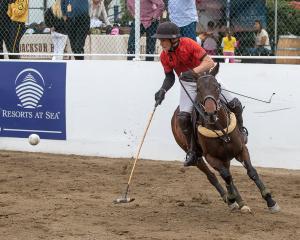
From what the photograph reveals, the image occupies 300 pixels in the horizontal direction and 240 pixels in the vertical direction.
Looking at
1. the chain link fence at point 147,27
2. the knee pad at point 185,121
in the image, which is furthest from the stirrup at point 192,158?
the chain link fence at point 147,27

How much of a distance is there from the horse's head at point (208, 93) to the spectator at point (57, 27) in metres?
6.08

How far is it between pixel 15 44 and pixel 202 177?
485 cm

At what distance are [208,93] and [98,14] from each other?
603 cm

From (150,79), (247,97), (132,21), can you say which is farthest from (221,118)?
(132,21)

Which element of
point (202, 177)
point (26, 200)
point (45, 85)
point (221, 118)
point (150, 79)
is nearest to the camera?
point (221, 118)

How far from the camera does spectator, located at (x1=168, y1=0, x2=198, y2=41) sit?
13.1m

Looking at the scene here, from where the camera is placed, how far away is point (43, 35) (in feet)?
48.4

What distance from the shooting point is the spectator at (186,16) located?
13109mm

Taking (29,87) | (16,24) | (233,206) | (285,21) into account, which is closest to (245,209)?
(233,206)

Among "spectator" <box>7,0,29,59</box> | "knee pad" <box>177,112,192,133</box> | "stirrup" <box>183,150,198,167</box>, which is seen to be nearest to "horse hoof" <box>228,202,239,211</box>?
"stirrup" <box>183,150,198,167</box>

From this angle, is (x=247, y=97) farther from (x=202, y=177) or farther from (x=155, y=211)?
(x=155, y=211)

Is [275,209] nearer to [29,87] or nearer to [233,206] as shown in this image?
[233,206]

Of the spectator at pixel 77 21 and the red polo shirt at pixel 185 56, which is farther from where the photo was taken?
the spectator at pixel 77 21

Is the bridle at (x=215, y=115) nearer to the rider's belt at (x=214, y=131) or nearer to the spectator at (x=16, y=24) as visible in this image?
the rider's belt at (x=214, y=131)
